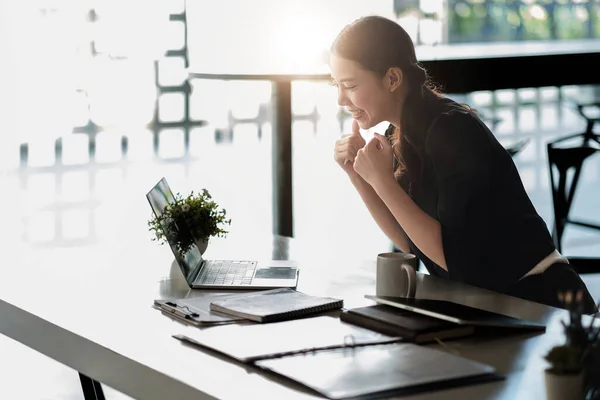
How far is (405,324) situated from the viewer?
60.6 inches

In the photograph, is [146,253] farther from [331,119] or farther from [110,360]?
[331,119]

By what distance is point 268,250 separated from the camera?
230 centimetres

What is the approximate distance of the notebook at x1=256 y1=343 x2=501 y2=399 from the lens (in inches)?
50.5

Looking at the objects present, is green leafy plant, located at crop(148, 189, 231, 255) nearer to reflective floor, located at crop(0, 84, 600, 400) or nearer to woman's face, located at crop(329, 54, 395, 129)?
woman's face, located at crop(329, 54, 395, 129)

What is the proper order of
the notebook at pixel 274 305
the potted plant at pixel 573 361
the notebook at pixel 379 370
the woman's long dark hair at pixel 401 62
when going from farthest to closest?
1. the woman's long dark hair at pixel 401 62
2. the notebook at pixel 274 305
3. the notebook at pixel 379 370
4. the potted plant at pixel 573 361

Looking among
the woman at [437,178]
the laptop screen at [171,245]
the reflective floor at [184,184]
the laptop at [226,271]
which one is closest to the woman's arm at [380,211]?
the woman at [437,178]

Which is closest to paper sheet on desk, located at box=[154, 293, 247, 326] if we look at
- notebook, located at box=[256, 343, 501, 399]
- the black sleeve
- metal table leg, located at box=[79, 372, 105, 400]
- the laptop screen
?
the laptop screen

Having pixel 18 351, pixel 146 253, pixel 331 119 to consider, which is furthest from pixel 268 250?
pixel 331 119

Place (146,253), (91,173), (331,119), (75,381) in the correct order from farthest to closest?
(331,119)
(91,173)
(75,381)
(146,253)

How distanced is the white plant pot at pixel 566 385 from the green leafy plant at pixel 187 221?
3.22 feet

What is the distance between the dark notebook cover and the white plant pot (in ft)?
1.16

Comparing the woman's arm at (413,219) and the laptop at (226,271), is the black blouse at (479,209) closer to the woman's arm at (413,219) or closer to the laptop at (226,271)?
the woman's arm at (413,219)

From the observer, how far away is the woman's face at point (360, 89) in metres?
2.21

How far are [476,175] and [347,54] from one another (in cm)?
40
